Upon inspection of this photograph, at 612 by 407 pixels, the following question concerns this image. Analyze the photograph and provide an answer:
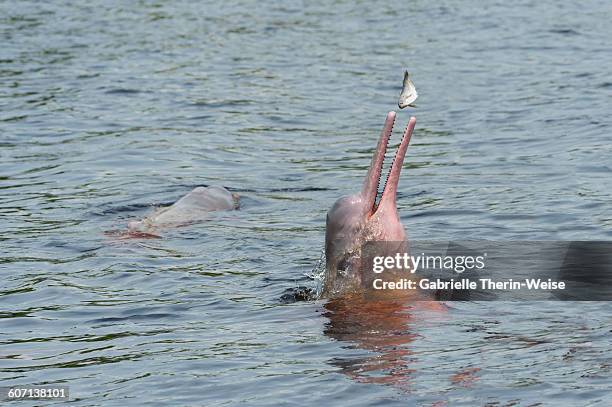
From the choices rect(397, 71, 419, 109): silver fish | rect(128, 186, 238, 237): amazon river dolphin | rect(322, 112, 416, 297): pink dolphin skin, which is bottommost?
rect(128, 186, 238, 237): amazon river dolphin

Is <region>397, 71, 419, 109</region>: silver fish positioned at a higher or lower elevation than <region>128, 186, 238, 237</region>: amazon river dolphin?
higher

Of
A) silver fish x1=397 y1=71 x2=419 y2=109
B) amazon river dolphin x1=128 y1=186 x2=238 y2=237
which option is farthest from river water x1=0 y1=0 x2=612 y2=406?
silver fish x1=397 y1=71 x2=419 y2=109

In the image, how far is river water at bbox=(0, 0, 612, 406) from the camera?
7246mm

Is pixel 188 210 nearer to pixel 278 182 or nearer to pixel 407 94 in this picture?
pixel 278 182

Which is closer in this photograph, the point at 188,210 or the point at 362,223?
the point at 362,223

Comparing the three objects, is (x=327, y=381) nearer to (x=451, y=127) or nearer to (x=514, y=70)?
(x=451, y=127)

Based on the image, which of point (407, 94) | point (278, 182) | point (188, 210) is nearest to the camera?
point (407, 94)

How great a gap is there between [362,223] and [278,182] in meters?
5.69

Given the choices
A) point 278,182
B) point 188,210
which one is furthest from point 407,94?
point 278,182

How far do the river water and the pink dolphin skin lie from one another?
0.72 ft

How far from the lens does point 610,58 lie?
781 inches

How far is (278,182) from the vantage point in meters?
13.7

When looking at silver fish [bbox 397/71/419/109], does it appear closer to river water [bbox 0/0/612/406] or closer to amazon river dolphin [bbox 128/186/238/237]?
river water [bbox 0/0/612/406]

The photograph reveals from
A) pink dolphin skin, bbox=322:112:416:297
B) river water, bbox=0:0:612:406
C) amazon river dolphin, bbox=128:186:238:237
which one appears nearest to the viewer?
river water, bbox=0:0:612:406
